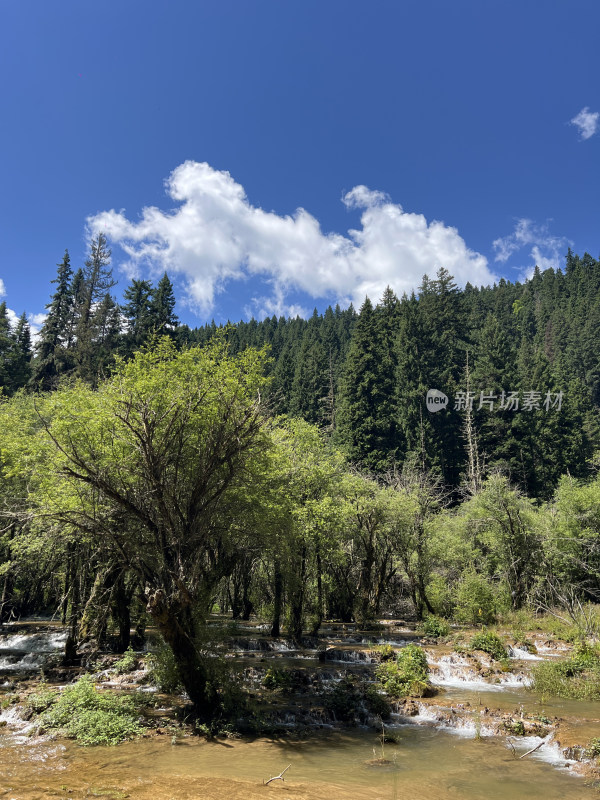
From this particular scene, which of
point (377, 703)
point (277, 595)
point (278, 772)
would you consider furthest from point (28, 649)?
point (278, 772)

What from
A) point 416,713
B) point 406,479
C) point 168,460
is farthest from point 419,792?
point 406,479

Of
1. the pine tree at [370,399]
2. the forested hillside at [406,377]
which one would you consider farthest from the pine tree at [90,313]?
the pine tree at [370,399]

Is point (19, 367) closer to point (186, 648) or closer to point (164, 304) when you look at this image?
point (164, 304)

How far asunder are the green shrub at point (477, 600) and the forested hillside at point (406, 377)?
54.1 feet

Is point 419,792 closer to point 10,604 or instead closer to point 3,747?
point 3,747

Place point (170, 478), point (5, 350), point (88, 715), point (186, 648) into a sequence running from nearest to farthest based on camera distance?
point (186, 648) < point (88, 715) < point (170, 478) < point (5, 350)

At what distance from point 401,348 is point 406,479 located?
1121 inches

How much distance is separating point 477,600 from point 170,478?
829 inches

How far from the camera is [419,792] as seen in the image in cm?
835

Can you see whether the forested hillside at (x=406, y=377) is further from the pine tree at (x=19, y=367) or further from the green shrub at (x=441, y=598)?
the green shrub at (x=441, y=598)

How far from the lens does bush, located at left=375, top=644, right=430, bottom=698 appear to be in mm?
14742

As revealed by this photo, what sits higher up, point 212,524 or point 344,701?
point 212,524

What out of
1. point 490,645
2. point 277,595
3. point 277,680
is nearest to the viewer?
point 277,680

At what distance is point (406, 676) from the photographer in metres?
15.3
